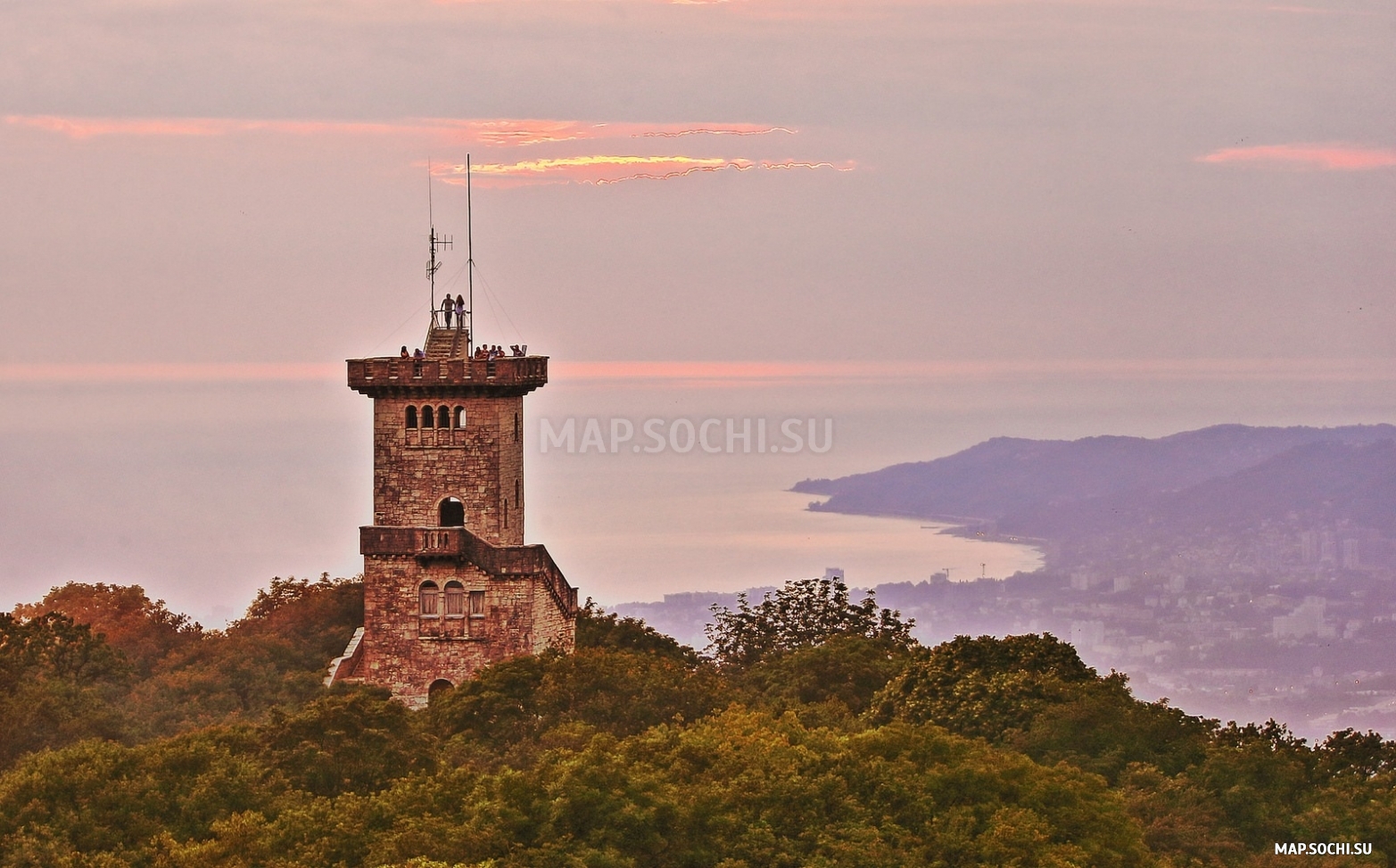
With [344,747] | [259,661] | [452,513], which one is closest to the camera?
[344,747]

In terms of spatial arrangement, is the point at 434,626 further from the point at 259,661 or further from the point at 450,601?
the point at 259,661

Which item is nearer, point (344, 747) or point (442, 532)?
point (344, 747)

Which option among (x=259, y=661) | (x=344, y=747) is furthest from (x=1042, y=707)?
(x=259, y=661)

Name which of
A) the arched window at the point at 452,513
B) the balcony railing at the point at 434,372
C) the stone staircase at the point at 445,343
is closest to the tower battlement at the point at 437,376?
the balcony railing at the point at 434,372

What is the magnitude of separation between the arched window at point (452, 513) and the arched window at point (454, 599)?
191cm

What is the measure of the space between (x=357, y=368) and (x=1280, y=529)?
13631 cm

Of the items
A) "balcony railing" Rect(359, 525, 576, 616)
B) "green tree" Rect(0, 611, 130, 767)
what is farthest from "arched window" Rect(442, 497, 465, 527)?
"green tree" Rect(0, 611, 130, 767)

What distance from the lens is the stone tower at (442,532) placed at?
7669 cm

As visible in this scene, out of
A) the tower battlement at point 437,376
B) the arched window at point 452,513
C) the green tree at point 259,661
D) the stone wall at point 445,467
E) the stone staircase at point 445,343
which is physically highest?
the stone staircase at point 445,343

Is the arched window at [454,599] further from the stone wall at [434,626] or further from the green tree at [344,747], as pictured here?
the green tree at [344,747]

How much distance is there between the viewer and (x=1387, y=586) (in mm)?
188125

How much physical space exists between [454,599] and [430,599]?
2.55ft

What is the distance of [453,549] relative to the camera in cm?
7650

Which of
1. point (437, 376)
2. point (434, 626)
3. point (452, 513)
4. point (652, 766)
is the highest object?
point (437, 376)
